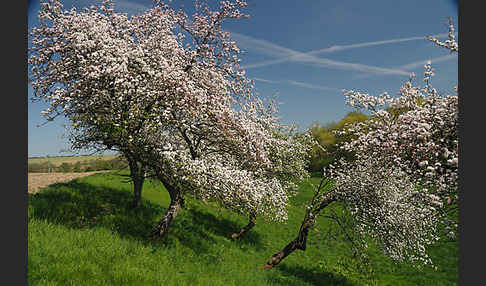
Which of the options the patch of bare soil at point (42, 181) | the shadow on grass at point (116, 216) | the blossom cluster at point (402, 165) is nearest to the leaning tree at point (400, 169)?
the blossom cluster at point (402, 165)

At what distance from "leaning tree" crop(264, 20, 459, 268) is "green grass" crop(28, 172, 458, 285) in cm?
233

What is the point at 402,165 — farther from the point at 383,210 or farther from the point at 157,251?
the point at 157,251

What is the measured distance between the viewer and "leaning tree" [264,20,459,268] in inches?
269

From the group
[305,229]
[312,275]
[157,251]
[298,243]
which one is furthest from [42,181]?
[312,275]

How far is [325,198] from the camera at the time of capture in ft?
40.2

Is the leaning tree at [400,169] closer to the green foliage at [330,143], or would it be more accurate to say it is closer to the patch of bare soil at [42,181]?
the green foliage at [330,143]

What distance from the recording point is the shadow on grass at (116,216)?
1080 cm

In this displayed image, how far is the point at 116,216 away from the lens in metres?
12.1

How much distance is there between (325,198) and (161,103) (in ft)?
26.9

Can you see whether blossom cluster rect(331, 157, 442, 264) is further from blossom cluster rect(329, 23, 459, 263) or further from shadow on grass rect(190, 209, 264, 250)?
shadow on grass rect(190, 209, 264, 250)

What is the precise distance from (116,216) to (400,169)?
Result: 453 inches

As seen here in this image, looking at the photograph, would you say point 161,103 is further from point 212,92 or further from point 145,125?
point 212,92

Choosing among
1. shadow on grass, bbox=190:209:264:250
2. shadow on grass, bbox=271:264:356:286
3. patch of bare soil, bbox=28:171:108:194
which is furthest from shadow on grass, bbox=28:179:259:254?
shadow on grass, bbox=271:264:356:286
